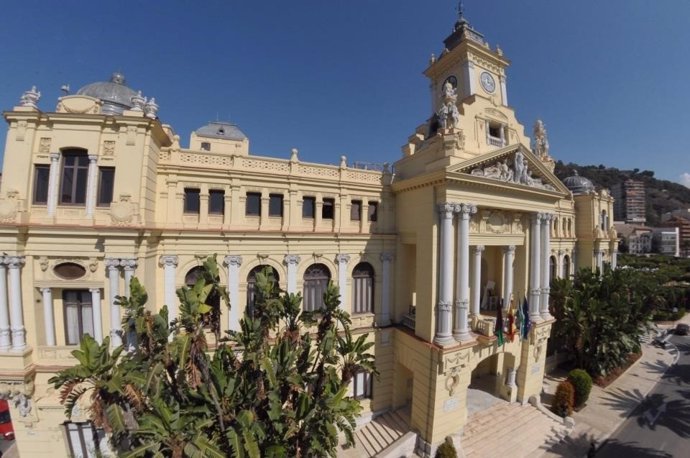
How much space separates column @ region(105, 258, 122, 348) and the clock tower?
21.2 meters

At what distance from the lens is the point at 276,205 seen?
54.5 ft

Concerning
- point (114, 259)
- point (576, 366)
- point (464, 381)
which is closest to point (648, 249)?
point (576, 366)

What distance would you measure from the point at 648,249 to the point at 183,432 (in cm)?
13207

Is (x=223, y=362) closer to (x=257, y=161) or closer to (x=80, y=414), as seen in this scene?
(x=80, y=414)

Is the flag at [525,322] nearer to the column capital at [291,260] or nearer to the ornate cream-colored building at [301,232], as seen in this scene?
the ornate cream-colored building at [301,232]

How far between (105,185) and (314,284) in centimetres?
1118

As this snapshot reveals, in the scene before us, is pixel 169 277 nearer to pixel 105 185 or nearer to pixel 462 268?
pixel 105 185

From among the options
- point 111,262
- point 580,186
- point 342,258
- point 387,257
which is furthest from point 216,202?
point 580,186

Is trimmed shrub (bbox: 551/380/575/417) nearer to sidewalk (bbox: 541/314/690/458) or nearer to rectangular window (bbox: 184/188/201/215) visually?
sidewalk (bbox: 541/314/690/458)

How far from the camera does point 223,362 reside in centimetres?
1123

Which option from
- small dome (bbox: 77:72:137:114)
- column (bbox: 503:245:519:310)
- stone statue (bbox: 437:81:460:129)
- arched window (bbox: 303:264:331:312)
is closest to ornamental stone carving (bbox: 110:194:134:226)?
small dome (bbox: 77:72:137:114)

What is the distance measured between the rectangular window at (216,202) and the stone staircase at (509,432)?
1837 cm

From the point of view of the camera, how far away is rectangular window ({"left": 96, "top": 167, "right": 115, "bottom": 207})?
12.5 metres

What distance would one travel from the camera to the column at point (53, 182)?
12.1 metres
